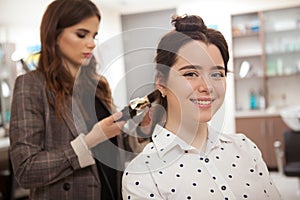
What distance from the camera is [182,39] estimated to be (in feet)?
1.63

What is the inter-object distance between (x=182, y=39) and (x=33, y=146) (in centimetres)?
39

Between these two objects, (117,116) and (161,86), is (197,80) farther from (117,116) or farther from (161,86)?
(117,116)

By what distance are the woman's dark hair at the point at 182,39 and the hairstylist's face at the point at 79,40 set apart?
17cm

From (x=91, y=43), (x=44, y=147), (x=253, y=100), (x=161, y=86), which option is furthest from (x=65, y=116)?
(x=253, y=100)

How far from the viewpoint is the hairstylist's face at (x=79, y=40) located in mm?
645

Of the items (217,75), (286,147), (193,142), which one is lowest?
(286,147)

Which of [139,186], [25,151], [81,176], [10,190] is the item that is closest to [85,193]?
[81,176]

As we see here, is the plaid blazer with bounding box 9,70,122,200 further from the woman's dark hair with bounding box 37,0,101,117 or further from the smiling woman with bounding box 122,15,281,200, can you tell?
the smiling woman with bounding box 122,15,281,200

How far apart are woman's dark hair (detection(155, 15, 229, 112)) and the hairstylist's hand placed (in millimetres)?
120

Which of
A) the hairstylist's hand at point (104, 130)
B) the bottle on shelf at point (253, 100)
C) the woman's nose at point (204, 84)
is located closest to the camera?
the woman's nose at point (204, 84)

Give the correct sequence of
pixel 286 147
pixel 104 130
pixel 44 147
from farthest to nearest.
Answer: pixel 286 147
pixel 44 147
pixel 104 130

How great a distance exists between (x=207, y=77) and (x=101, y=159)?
31 centimetres

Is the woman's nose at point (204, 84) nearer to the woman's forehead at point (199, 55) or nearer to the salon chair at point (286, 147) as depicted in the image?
the woman's forehead at point (199, 55)

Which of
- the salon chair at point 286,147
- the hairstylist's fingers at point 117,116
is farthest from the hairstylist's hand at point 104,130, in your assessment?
the salon chair at point 286,147
